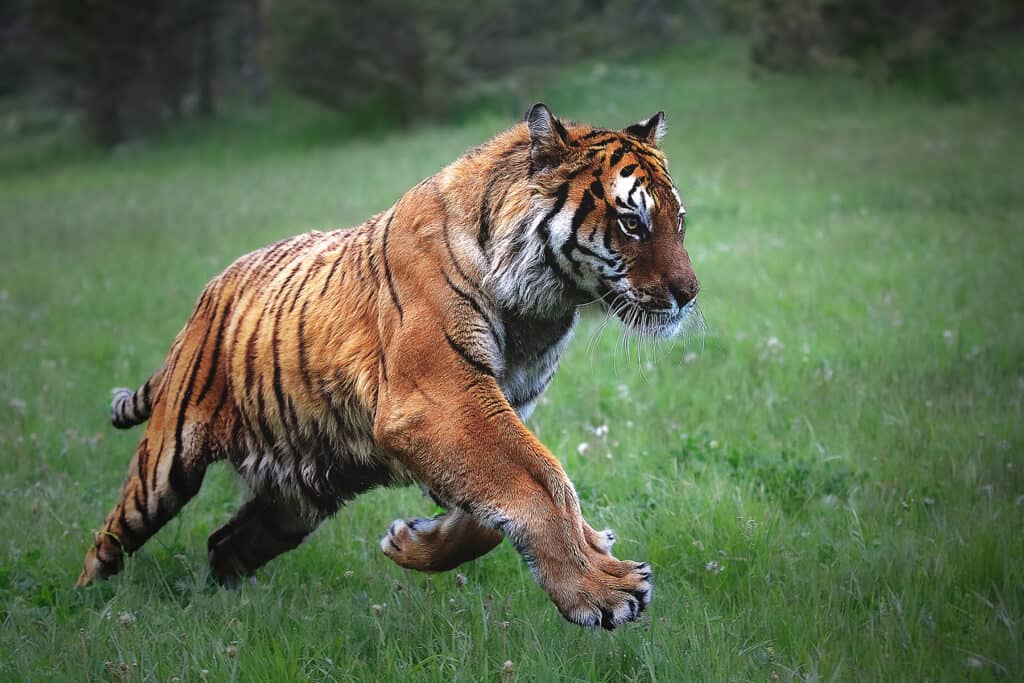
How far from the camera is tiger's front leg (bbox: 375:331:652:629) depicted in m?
3.44

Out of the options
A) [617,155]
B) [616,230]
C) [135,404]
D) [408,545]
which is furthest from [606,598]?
[135,404]

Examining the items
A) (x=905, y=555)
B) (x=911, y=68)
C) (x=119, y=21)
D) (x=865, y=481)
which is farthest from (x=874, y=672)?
(x=119, y=21)

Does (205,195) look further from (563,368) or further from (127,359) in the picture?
(563,368)

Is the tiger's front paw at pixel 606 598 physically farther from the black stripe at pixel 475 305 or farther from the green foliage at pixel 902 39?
the green foliage at pixel 902 39

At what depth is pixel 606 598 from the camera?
341cm

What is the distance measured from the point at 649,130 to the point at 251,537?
259 cm

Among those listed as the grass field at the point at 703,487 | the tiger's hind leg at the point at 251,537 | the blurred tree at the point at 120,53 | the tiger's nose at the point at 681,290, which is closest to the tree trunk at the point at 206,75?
the blurred tree at the point at 120,53

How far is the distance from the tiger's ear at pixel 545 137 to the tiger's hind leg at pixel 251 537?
210cm

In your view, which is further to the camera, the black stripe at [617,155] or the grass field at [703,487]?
the black stripe at [617,155]

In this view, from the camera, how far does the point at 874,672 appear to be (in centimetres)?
347

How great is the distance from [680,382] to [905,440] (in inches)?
72.1

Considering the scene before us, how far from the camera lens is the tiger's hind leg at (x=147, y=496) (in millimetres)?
4648

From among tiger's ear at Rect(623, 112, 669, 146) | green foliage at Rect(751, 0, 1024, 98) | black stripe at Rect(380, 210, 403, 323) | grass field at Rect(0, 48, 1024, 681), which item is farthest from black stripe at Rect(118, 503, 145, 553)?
green foliage at Rect(751, 0, 1024, 98)

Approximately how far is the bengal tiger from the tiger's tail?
0.40 feet
